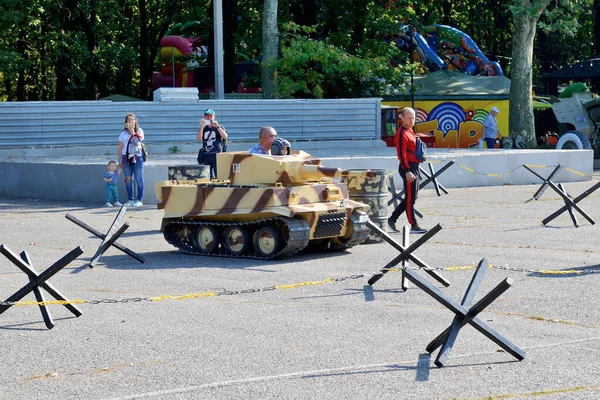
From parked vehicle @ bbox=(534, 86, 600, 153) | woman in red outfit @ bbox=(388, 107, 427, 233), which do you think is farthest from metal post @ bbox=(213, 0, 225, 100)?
woman in red outfit @ bbox=(388, 107, 427, 233)

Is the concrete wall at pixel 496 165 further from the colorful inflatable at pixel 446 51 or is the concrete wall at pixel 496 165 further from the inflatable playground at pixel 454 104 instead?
the colorful inflatable at pixel 446 51

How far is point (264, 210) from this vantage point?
14.3 metres

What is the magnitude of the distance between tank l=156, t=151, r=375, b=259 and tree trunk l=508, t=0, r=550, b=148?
20.9m

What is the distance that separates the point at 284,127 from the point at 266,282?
54.9ft

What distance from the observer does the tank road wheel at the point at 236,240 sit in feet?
47.6

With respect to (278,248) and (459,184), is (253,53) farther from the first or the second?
(278,248)

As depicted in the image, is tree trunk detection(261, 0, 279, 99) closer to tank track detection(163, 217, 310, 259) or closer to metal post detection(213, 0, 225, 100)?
metal post detection(213, 0, 225, 100)

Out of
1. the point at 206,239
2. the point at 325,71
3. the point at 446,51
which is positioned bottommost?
the point at 206,239

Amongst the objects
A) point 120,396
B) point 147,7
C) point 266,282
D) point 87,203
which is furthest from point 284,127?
point 147,7

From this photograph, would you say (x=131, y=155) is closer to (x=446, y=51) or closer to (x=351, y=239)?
(x=351, y=239)

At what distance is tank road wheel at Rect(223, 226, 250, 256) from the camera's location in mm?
14508

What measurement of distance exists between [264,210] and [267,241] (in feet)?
1.36

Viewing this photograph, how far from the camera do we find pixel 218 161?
15227mm

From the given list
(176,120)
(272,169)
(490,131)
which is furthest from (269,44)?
(272,169)
